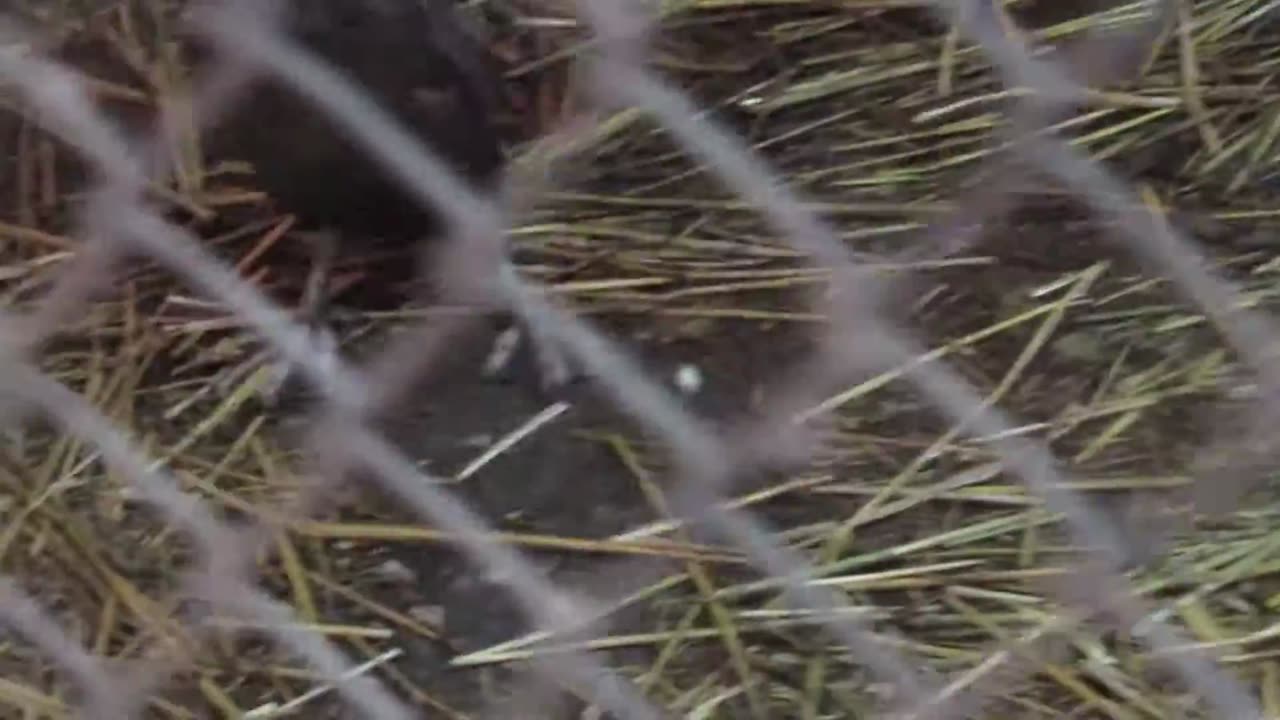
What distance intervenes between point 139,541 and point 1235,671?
74 cm

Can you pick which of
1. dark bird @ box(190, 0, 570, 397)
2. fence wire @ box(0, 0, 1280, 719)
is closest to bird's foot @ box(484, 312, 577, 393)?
dark bird @ box(190, 0, 570, 397)

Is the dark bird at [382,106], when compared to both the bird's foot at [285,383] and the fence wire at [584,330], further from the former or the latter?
the fence wire at [584,330]

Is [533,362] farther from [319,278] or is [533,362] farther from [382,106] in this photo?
[382,106]

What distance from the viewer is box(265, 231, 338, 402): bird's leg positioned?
1.53 metres

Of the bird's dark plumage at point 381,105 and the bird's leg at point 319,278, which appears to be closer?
the bird's dark plumage at point 381,105

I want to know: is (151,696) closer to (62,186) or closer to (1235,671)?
(62,186)

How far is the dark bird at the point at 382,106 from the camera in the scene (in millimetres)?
1272

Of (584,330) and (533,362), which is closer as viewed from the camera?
(584,330)

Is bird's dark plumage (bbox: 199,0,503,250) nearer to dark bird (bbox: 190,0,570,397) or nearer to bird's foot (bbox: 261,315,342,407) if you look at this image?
dark bird (bbox: 190,0,570,397)

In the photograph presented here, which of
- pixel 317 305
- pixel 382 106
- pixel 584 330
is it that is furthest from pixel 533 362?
pixel 584 330

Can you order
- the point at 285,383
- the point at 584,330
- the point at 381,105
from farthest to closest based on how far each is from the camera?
1. the point at 285,383
2. the point at 381,105
3. the point at 584,330

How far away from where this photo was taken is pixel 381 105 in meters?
1.30

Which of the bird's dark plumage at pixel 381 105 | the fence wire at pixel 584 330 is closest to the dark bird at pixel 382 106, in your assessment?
the bird's dark plumage at pixel 381 105

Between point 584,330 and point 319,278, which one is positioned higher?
point 584,330
